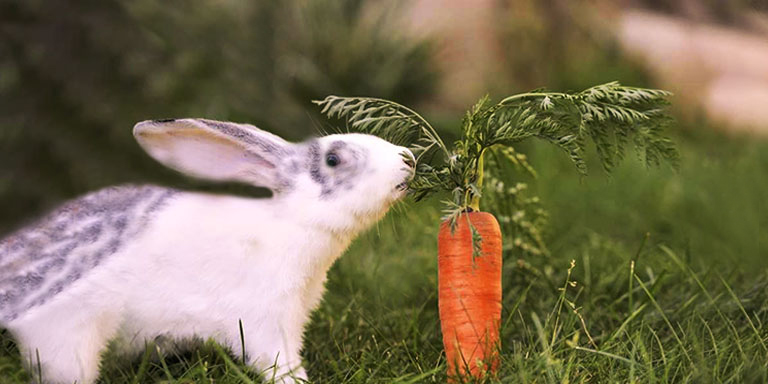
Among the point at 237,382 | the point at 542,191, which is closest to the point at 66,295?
the point at 237,382

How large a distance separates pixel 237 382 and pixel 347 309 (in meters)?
0.50

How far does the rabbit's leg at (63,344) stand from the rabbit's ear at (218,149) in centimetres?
37

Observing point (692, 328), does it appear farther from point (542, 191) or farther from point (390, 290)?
point (542, 191)

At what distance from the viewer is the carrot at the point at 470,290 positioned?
160 cm

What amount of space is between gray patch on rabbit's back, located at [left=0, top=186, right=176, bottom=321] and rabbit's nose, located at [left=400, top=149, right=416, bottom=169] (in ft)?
1.67

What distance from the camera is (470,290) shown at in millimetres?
1608

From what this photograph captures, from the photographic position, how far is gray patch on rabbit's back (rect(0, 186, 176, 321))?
1.56 meters

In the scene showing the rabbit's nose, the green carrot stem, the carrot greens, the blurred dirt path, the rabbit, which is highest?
the carrot greens

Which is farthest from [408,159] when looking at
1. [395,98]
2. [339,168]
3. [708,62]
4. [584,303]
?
[708,62]

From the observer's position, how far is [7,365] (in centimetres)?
162

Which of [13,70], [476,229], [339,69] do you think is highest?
[476,229]

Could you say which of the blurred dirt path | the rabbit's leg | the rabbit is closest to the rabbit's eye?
the rabbit

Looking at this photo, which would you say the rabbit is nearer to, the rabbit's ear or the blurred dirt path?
the rabbit's ear

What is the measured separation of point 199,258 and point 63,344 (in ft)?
0.99
